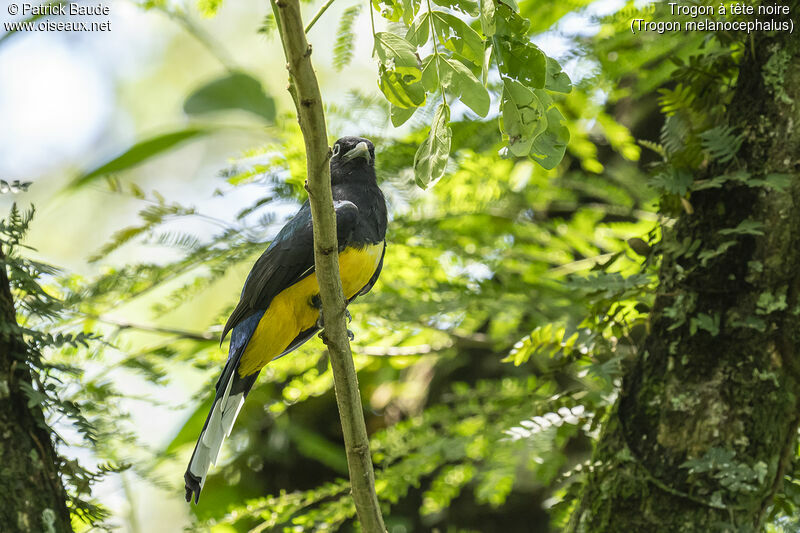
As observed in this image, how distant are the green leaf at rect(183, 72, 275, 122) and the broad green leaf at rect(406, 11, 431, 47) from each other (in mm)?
1588

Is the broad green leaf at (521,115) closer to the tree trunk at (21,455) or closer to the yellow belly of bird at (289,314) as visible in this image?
the yellow belly of bird at (289,314)

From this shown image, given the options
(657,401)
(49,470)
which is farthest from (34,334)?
(657,401)

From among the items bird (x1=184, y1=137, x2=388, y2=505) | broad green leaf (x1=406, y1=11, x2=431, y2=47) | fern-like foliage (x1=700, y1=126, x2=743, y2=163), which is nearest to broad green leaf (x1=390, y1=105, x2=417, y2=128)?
broad green leaf (x1=406, y1=11, x2=431, y2=47)

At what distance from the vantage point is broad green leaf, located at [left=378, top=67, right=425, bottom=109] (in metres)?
1.67

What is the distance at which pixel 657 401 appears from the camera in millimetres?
2740

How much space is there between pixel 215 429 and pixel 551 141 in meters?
1.79

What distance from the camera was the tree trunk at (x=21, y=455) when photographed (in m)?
1.99

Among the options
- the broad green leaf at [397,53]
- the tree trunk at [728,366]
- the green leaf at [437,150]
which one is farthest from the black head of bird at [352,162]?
the broad green leaf at [397,53]

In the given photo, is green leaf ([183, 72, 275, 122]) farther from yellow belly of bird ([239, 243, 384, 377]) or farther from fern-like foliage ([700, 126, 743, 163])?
fern-like foliage ([700, 126, 743, 163])

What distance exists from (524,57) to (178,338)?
297 centimetres

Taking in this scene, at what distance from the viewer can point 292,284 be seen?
121 inches

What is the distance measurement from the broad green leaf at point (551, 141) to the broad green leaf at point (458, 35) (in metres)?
0.18

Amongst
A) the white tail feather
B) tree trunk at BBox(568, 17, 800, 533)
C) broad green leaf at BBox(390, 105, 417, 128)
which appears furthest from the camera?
the white tail feather

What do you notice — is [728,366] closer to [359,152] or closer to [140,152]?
[359,152]
